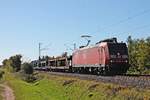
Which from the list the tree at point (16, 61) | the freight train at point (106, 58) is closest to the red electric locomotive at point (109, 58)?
the freight train at point (106, 58)

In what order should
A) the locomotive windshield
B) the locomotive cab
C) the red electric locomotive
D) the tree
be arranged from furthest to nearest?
the tree
the locomotive windshield
the red electric locomotive
the locomotive cab

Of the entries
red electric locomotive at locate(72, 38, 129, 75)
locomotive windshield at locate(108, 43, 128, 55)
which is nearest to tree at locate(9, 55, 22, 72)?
red electric locomotive at locate(72, 38, 129, 75)

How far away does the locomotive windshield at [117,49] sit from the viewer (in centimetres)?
4203

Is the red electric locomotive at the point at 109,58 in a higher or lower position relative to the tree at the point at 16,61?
lower

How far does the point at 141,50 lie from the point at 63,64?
26236mm

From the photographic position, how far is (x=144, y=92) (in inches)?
890

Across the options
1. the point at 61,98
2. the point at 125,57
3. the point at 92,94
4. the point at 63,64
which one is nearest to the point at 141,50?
the point at 63,64

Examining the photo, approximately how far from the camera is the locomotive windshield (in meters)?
42.0

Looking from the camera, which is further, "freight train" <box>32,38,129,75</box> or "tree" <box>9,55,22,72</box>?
"tree" <box>9,55,22,72</box>

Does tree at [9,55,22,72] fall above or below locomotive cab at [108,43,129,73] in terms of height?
above

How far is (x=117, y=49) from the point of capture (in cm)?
4228

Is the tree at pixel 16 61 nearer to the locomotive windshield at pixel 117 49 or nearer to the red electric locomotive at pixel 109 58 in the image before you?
the red electric locomotive at pixel 109 58

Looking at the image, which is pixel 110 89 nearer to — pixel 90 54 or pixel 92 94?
pixel 92 94

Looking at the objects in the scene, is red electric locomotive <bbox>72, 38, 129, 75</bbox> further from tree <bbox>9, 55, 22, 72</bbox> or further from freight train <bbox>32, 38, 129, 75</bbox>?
tree <bbox>9, 55, 22, 72</bbox>
